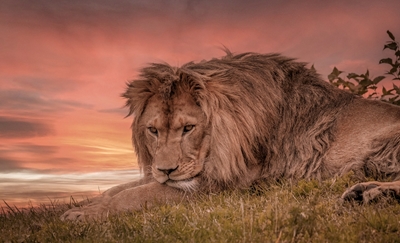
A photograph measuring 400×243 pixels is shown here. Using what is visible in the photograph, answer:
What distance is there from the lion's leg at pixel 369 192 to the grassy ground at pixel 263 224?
0.08 meters

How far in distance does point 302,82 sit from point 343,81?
1.81 metres

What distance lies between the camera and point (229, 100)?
6574 millimetres

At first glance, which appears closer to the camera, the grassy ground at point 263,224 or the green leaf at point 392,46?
the grassy ground at point 263,224

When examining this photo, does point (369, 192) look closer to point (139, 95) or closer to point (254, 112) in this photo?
point (254, 112)

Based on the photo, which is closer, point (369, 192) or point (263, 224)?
point (263, 224)

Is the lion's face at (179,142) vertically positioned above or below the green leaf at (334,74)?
below

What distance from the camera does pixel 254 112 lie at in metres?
6.63

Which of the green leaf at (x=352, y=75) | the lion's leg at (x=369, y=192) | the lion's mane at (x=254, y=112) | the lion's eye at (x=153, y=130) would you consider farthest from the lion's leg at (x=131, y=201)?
the green leaf at (x=352, y=75)

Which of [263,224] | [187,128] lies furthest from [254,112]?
[263,224]

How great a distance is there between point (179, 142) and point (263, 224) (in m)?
2.41

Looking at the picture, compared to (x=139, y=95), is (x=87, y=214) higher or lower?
lower

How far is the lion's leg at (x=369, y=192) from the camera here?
4.78 meters

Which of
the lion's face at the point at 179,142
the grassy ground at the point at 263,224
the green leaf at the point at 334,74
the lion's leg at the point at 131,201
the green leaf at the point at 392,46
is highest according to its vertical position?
the green leaf at the point at 392,46

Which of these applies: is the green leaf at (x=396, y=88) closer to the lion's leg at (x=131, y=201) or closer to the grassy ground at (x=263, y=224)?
the grassy ground at (x=263, y=224)
